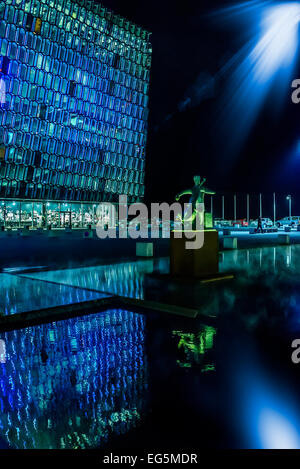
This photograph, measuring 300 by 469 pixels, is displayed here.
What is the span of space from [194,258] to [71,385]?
22.2 ft

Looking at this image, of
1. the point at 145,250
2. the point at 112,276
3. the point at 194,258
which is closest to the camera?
the point at 194,258

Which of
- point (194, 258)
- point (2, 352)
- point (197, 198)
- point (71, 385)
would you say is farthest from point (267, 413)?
point (197, 198)

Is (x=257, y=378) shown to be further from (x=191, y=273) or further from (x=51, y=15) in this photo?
(x=51, y=15)

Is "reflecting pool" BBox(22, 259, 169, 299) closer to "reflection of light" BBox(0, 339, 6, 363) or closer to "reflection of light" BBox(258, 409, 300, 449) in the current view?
"reflection of light" BBox(0, 339, 6, 363)

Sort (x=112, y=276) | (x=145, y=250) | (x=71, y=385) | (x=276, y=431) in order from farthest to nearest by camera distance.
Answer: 1. (x=145, y=250)
2. (x=112, y=276)
3. (x=71, y=385)
4. (x=276, y=431)

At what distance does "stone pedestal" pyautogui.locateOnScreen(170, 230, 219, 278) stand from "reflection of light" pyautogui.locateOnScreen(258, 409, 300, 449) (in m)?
7.05

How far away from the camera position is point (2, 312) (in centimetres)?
622

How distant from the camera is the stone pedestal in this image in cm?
1022

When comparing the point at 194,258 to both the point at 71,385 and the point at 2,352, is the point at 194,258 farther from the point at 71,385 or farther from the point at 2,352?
the point at 71,385

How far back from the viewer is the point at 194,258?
33.2ft

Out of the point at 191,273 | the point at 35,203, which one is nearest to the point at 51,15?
the point at 35,203

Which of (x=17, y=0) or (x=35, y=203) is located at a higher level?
(x=17, y=0)

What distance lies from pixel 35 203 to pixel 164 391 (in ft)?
161

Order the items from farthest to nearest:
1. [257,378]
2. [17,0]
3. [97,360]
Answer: [17,0] → [97,360] → [257,378]
